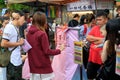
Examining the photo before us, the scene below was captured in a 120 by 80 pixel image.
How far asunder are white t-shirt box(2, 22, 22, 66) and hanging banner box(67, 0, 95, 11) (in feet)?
27.4

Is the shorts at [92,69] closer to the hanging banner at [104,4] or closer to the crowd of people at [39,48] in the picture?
the crowd of people at [39,48]

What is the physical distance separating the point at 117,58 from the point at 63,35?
244cm

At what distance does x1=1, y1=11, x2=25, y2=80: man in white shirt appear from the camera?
594 cm

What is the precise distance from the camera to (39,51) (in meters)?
5.56

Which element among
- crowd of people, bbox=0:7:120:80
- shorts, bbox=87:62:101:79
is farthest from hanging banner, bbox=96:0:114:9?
shorts, bbox=87:62:101:79

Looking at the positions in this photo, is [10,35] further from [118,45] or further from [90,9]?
[90,9]

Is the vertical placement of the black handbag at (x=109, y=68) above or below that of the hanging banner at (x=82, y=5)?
below

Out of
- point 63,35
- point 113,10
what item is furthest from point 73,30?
point 113,10

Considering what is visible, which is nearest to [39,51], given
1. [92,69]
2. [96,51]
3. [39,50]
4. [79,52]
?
[39,50]

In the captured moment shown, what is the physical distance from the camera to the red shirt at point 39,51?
5.50 metres

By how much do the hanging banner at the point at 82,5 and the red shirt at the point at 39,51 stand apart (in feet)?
28.4

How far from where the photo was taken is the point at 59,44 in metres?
6.59

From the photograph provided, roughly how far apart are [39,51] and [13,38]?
746mm

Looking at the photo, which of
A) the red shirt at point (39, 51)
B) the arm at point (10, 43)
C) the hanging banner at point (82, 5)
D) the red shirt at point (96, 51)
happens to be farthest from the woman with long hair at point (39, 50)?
the hanging banner at point (82, 5)
